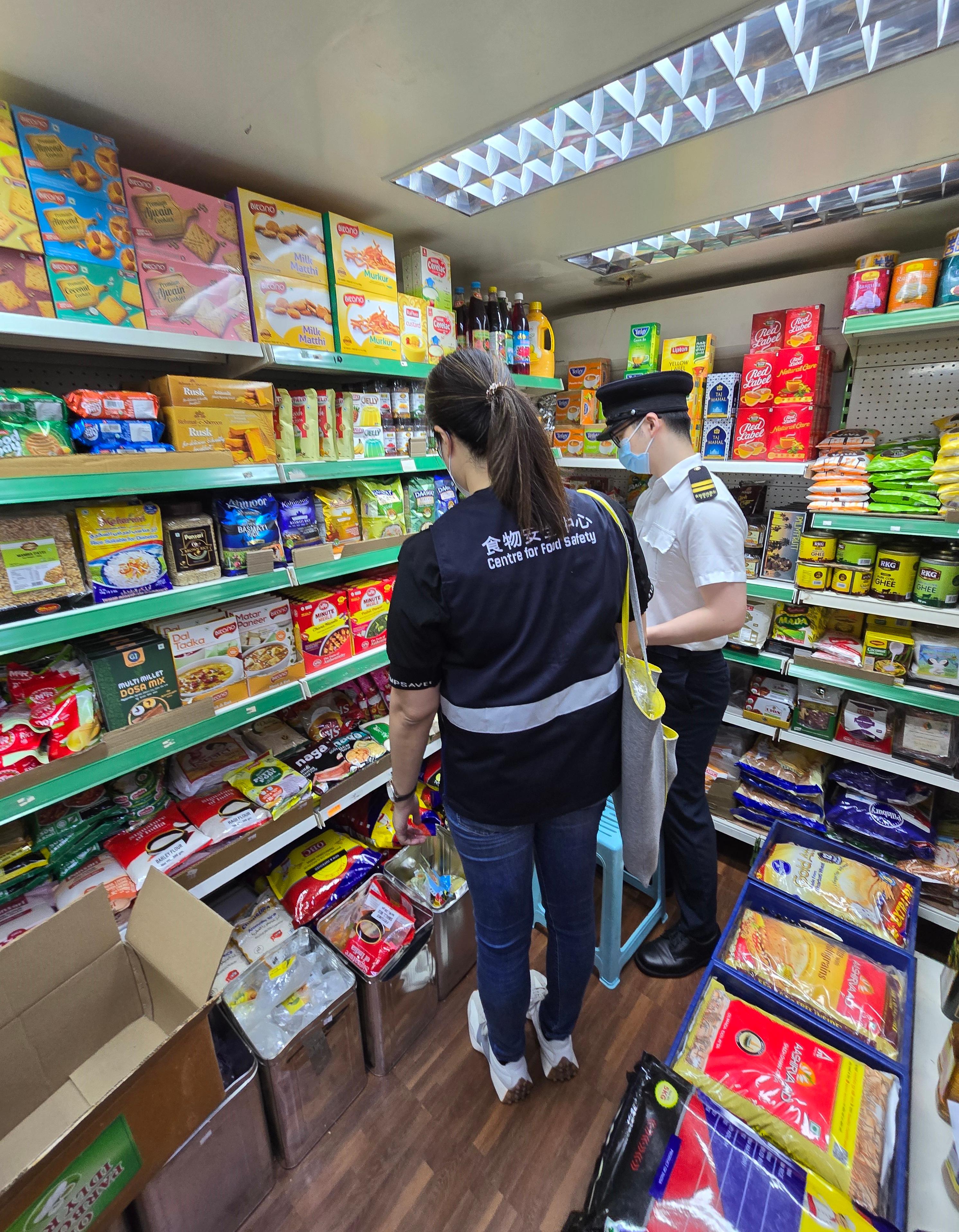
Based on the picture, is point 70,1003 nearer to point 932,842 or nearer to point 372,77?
point 372,77

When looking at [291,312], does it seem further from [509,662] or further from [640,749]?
[640,749]

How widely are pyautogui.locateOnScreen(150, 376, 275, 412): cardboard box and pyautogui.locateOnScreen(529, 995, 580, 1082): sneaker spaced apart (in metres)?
1.97

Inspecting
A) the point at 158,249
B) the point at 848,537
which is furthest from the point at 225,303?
the point at 848,537

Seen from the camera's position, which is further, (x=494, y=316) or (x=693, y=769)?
(x=494, y=316)

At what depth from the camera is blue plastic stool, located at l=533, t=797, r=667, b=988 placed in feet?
5.89

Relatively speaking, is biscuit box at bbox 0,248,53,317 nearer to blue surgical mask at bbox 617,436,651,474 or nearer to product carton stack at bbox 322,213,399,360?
product carton stack at bbox 322,213,399,360

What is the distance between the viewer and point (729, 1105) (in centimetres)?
134

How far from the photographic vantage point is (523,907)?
138cm

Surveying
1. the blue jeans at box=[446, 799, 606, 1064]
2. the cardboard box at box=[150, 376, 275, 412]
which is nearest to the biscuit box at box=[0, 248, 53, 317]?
the cardboard box at box=[150, 376, 275, 412]

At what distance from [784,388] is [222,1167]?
9.78ft

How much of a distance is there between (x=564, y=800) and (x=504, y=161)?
5.38 ft

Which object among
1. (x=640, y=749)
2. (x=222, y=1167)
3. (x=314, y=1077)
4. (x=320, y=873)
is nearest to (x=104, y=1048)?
(x=222, y=1167)

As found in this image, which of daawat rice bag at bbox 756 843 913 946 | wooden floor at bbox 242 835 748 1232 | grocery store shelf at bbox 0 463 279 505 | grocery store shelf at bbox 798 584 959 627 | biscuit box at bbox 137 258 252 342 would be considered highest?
biscuit box at bbox 137 258 252 342

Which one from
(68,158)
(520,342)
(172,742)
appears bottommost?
(172,742)
